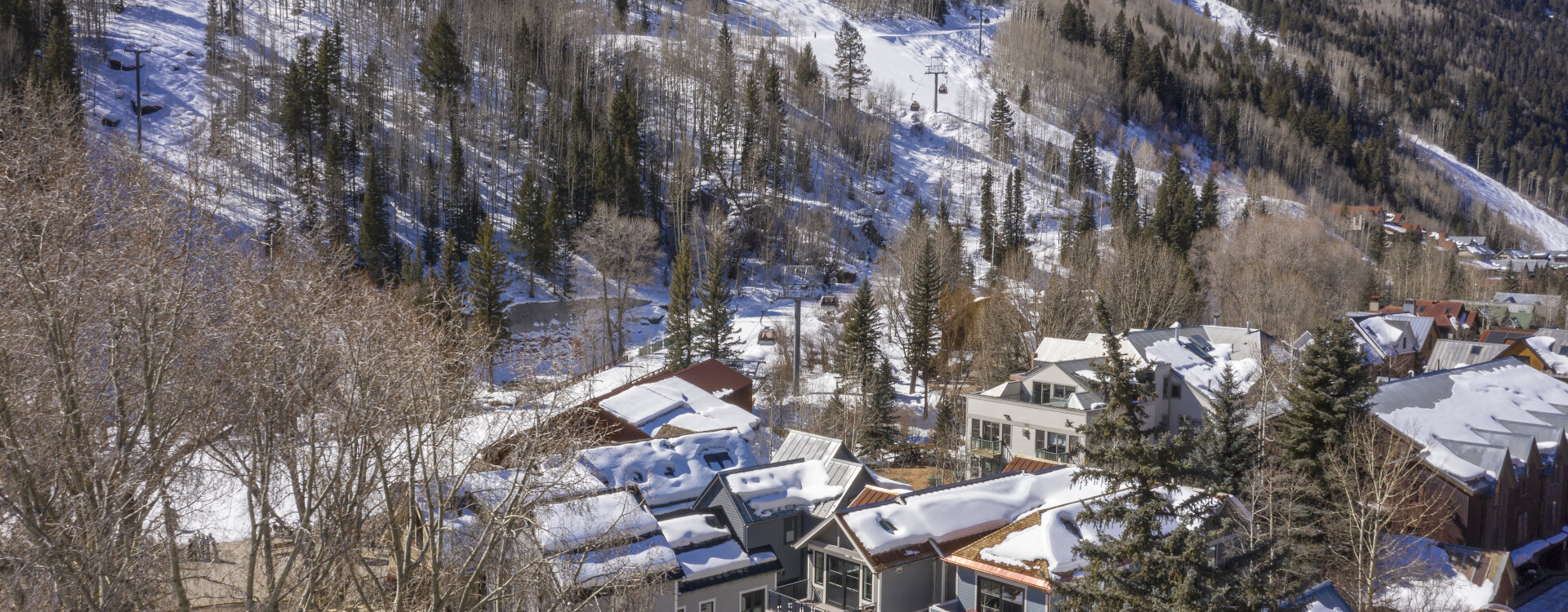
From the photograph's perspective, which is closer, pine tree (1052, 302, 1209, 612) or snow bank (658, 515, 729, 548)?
pine tree (1052, 302, 1209, 612)

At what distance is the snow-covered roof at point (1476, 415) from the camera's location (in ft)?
83.1

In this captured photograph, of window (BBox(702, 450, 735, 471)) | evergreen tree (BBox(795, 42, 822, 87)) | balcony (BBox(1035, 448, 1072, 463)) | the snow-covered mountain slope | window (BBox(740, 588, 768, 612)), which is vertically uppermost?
evergreen tree (BBox(795, 42, 822, 87))

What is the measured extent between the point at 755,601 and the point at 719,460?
5591 mm

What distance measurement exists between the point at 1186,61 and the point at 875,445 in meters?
97.6

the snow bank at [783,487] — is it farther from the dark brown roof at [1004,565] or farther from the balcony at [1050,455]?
the balcony at [1050,455]

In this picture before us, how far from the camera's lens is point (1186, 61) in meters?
112

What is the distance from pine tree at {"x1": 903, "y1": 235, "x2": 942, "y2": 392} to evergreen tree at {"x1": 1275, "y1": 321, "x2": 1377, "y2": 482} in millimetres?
21714

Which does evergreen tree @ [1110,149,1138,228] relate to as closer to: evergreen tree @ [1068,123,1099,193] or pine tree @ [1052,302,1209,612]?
evergreen tree @ [1068,123,1099,193]

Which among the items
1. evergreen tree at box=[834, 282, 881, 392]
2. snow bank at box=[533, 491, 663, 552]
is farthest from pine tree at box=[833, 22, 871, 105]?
snow bank at box=[533, 491, 663, 552]

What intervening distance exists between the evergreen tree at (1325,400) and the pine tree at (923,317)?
71.2 feet

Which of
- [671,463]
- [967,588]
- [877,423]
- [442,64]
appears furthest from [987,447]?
[442,64]

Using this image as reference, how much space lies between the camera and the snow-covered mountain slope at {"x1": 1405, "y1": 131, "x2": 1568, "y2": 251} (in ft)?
395

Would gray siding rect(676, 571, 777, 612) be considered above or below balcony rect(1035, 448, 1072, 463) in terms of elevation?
above

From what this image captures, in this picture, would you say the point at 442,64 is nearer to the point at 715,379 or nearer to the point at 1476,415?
the point at 715,379
